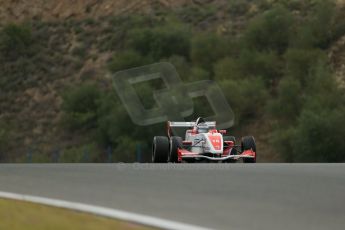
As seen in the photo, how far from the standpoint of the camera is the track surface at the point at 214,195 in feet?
25.9

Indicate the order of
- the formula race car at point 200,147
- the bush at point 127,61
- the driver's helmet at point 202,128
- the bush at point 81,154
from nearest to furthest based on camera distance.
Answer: the formula race car at point 200,147
the driver's helmet at point 202,128
the bush at point 81,154
the bush at point 127,61

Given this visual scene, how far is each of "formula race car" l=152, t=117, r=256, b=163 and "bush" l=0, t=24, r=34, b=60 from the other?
5073 centimetres

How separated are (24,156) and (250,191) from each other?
48916 mm

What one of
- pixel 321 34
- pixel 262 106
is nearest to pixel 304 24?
pixel 321 34

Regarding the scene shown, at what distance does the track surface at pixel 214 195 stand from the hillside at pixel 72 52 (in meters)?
38.6

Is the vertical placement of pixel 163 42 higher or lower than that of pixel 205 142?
lower

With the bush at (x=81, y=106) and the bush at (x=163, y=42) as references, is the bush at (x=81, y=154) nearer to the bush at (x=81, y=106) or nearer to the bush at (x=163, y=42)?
the bush at (x=81, y=106)

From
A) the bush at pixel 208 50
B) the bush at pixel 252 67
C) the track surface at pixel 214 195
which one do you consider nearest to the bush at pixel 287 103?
the bush at pixel 252 67

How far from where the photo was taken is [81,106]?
6069cm

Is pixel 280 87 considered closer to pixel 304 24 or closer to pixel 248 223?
pixel 304 24

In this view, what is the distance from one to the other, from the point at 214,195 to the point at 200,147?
13230 mm

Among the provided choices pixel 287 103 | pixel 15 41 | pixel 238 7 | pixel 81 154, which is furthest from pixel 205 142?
pixel 15 41

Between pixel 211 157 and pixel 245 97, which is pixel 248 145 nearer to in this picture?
pixel 211 157

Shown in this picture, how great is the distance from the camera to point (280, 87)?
2052 inches
